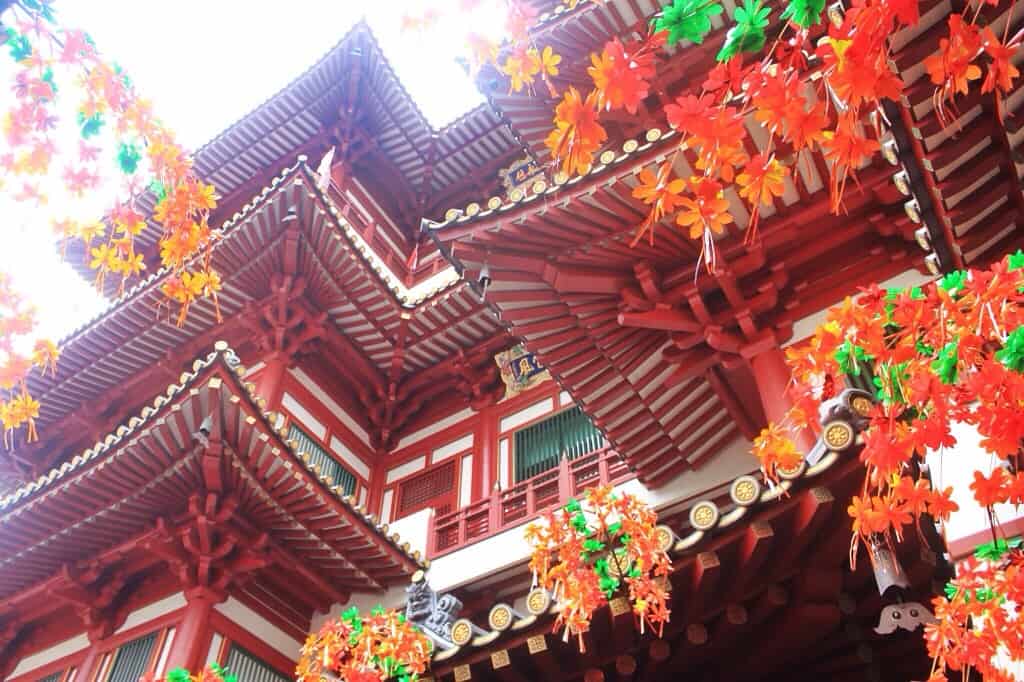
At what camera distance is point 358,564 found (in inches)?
391

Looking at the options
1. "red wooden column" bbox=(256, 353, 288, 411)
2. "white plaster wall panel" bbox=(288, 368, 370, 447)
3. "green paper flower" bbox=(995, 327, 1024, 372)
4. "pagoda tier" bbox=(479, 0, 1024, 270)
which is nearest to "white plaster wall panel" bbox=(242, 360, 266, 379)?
"red wooden column" bbox=(256, 353, 288, 411)

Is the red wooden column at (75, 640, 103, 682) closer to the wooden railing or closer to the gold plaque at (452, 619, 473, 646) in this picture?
the wooden railing

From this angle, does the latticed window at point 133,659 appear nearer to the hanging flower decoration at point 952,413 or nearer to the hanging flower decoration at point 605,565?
the hanging flower decoration at point 605,565

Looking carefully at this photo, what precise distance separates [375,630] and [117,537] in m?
4.69

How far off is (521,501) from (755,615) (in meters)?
5.89

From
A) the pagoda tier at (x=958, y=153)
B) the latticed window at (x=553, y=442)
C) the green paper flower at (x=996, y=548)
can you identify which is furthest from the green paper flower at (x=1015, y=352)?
the latticed window at (x=553, y=442)

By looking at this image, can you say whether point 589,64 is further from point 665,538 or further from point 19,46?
point 19,46

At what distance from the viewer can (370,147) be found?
695 inches

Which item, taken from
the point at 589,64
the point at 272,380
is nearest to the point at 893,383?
the point at 589,64

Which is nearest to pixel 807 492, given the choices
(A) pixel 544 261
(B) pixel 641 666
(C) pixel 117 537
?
(B) pixel 641 666

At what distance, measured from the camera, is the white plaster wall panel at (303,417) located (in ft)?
42.0

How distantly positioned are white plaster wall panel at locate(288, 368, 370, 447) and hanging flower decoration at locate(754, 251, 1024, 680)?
10173 millimetres

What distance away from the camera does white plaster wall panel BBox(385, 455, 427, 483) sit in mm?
13094

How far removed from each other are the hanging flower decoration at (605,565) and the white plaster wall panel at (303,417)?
7.29m
